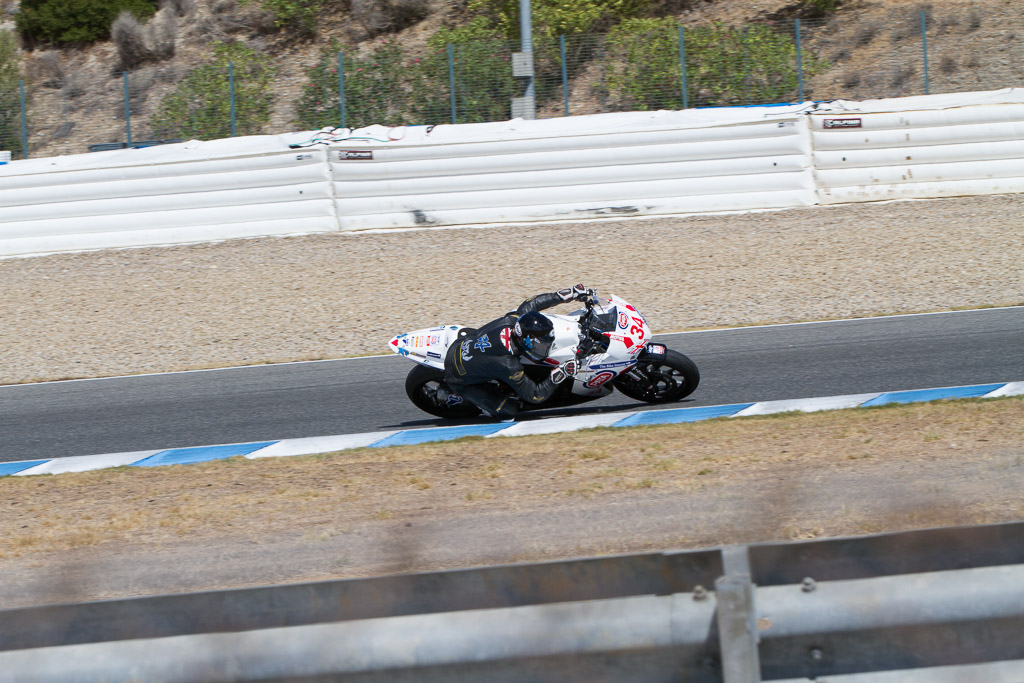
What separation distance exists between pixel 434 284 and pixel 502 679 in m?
11.6

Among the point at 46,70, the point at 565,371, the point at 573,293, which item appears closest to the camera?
the point at 573,293

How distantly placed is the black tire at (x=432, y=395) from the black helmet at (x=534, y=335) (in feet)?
2.71

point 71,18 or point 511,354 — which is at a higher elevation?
point 71,18

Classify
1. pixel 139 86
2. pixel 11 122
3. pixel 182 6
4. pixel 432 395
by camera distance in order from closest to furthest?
pixel 432 395 < pixel 11 122 < pixel 139 86 < pixel 182 6

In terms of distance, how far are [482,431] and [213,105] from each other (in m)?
15.7

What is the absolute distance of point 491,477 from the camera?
7.02 meters

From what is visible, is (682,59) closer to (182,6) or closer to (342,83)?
(342,83)

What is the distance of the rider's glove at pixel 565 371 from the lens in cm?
868

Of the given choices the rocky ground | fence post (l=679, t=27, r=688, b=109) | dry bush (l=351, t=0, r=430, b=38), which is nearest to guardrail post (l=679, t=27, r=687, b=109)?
fence post (l=679, t=27, r=688, b=109)

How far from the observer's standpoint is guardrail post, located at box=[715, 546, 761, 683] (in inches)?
101

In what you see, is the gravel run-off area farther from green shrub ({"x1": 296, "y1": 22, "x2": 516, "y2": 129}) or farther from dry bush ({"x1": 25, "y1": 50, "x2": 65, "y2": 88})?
dry bush ({"x1": 25, "y1": 50, "x2": 65, "y2": 88})

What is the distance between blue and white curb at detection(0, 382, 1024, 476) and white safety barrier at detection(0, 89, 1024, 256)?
23.0 feet

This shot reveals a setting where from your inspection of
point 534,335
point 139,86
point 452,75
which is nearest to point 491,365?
point 534,335

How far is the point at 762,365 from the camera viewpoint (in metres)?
10.2
